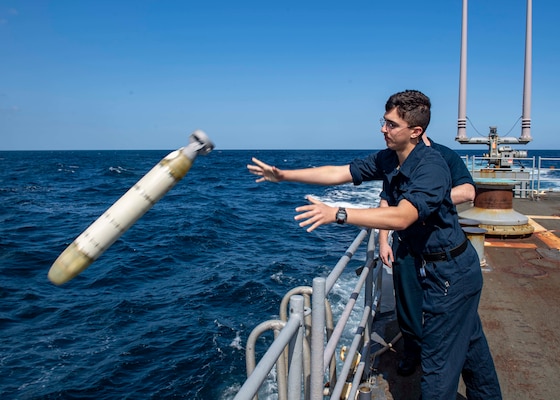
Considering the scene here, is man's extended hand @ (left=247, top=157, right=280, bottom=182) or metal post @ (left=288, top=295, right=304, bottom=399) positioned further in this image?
man's extended hand @ (left=247, top=157, right=280, bottom=182)

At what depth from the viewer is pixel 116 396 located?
720 centimetres

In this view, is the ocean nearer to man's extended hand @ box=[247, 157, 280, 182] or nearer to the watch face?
man's extended hand @ box=[247, 157, 280, 182]

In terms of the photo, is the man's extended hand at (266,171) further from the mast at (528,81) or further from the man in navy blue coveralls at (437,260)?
the mast at (528,81)

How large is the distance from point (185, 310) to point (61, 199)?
24102mm

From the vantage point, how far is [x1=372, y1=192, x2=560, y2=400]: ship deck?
11.8 ft

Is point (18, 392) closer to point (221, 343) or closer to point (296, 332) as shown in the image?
point (221, 343)

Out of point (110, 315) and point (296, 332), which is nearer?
point (296, 332)

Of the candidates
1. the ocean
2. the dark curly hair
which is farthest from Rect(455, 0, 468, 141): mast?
the dark curly hair

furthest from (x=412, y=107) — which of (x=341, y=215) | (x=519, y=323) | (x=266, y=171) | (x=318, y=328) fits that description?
(x=519, y=323)

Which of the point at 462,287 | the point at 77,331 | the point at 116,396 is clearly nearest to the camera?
the point at 462,287

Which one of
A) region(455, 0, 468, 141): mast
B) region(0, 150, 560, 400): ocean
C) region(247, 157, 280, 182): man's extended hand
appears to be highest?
region(455, 0, 468, 141): mast

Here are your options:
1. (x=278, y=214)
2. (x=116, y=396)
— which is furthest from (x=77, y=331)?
(x=278, y=214)

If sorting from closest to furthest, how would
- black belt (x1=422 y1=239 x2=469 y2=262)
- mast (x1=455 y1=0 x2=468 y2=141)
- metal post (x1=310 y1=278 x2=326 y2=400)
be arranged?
metal post (x1=310 y1=278 x2=326 y2=400), black belt (x1=422 y1=239 x2=469 y2=262), mast (x1=455 y1=0 x2=468 y2=141)

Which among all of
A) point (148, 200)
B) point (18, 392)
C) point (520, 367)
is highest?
point (148, 200)
